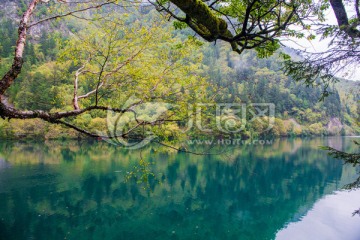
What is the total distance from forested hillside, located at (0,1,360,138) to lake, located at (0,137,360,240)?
202cm

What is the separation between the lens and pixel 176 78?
5.67m

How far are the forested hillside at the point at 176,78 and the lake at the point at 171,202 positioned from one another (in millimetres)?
2024

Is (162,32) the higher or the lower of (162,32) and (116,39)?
the higher

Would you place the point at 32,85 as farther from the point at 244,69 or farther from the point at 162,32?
the point at 244,69

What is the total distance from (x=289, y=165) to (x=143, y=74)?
25.9m

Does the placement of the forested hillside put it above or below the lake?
above

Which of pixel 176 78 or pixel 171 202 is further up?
pixel 176 78

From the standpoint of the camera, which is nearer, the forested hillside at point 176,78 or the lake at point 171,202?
the forested hillside at point 176,78

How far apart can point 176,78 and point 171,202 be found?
988 centimetres

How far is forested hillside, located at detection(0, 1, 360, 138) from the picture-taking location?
572cm

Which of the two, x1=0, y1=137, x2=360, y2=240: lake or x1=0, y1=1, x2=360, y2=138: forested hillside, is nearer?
x1=0, y1=1, x2=360, y2=138: forested hillside

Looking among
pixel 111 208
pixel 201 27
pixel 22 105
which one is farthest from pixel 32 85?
pixel 201 27

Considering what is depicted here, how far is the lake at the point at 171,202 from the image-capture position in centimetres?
1048

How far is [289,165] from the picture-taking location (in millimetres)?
27828
